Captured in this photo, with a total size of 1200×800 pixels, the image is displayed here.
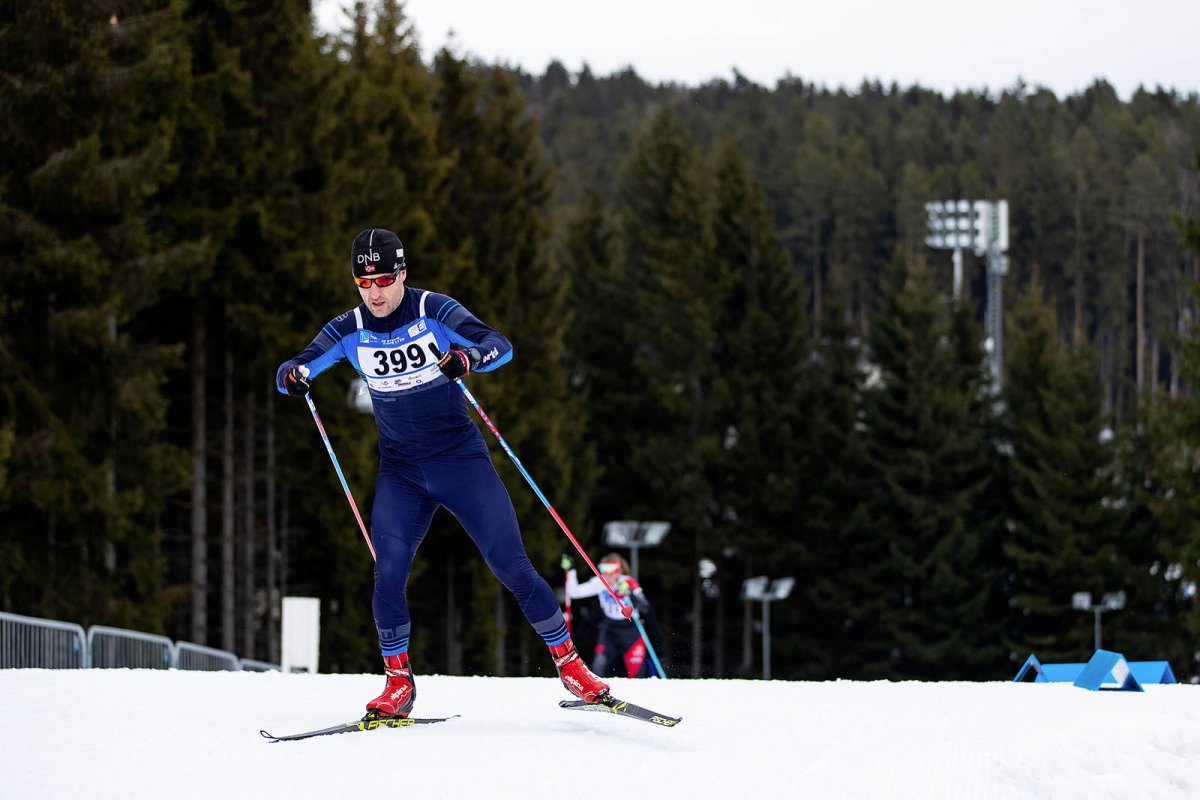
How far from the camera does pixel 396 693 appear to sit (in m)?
6.68

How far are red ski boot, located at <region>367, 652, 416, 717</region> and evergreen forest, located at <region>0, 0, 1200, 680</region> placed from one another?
12.0 meters

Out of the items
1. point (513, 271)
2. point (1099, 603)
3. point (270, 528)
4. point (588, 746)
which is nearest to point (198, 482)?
point (270, 528)

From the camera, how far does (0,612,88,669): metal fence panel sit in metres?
12.7

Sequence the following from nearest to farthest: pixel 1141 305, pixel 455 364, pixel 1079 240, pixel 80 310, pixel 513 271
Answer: pixel 455 364 → pixel 80 310 → pixel 513 271 → pixel 1141 305 → pixel 1079 240

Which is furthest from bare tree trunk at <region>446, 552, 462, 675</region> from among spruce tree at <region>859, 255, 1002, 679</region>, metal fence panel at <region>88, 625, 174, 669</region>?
metal fence panel at <region>88, 625, 174, 669</region>

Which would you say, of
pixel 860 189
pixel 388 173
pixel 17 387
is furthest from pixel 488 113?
pixel 860 189

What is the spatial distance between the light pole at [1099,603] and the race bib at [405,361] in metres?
32.6

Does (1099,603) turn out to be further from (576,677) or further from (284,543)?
(576,677)

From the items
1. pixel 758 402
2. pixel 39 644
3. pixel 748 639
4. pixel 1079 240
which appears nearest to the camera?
pixel 39 644

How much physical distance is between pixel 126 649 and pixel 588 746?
30.9 feet

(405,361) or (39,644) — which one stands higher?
(405,361)

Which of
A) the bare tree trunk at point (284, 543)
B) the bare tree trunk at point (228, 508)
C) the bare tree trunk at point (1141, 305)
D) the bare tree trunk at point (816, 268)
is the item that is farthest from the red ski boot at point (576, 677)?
the bare tree trunk at point (816, 268)

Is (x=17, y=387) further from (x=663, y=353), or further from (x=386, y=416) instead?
(x=663, y=353)

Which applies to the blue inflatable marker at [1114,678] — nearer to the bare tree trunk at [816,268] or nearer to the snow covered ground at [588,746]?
the snow covered ground at [588,746]
